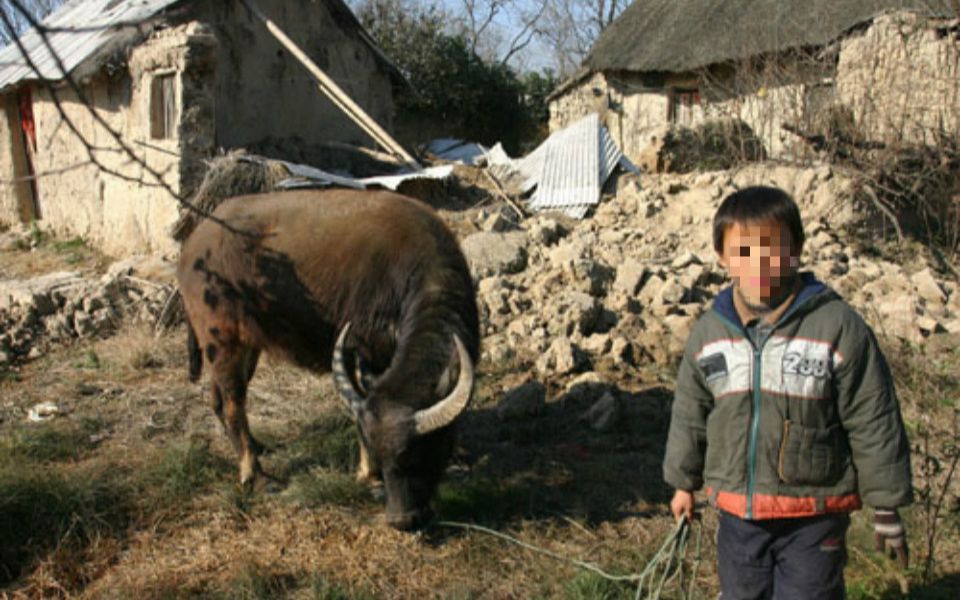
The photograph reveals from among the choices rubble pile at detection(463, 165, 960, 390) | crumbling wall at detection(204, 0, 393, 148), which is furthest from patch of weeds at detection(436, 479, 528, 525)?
crumbling wall at detection(204, 0, 393, 148)

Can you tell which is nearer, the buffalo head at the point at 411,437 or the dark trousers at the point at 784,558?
the dark trousers at the point at 784,558

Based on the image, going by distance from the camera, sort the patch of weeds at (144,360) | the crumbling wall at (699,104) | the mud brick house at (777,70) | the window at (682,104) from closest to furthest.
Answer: the patch of weeds at (144,360)
the mud brick house at (777,70)
the crumbling wall at (699,104)
the window at (682,104)

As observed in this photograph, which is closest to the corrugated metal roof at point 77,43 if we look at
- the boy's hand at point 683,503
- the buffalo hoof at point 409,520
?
the buffalo hoof at point 409,520

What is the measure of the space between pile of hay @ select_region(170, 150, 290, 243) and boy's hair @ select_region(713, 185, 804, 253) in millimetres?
8060

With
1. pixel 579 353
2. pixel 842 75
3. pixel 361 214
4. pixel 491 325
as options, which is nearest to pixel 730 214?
pixel 361 214

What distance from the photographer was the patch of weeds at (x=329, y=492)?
192 inches

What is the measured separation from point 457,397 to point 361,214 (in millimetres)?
1767

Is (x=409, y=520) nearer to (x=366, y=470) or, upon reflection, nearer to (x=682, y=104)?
(x=366, y=470)

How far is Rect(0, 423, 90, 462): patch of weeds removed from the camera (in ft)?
17.8

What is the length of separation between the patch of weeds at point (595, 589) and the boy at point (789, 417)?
3.11 feet

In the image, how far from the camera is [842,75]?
476 inches

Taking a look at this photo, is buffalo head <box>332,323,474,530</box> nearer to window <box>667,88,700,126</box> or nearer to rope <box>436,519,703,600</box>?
rope <box>436,519,703,600</box>

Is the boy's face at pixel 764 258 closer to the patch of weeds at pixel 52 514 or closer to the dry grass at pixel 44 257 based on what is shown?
the patch of weeds at pixel 52 514

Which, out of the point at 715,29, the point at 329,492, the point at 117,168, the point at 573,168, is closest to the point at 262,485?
the point at 329,492
